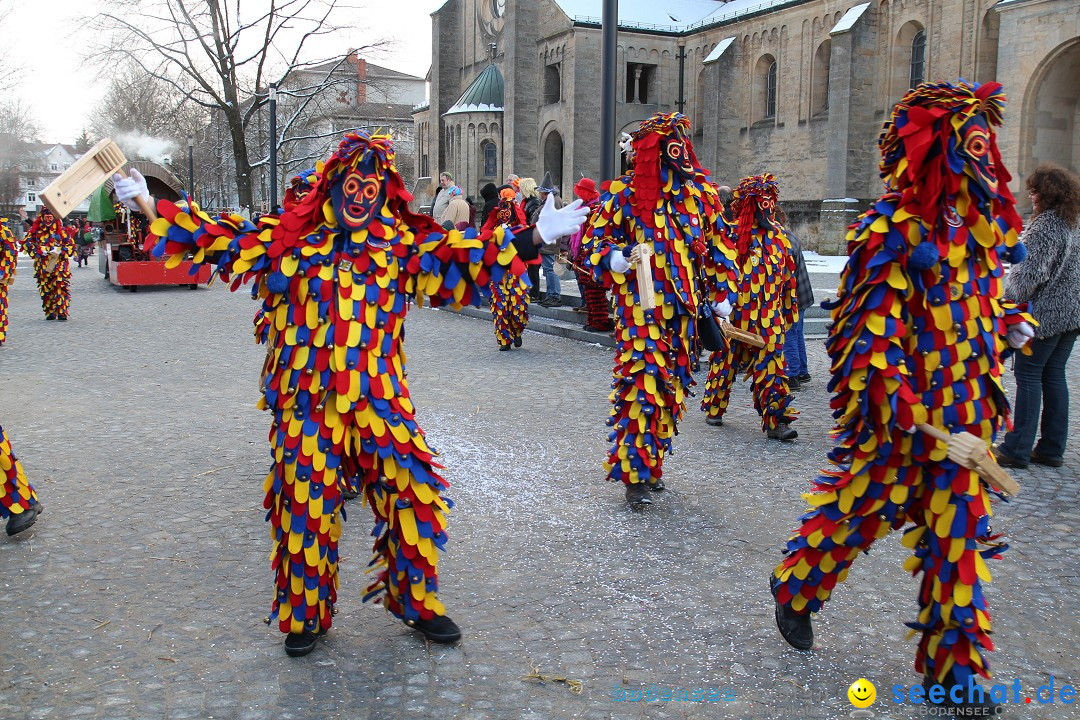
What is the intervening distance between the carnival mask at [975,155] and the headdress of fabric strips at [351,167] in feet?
6.40

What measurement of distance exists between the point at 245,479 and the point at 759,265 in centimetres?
415

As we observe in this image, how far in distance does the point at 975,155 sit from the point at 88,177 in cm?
321

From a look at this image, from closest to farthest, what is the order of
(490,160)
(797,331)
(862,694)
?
(862,694) < (797,331) < (490,160)

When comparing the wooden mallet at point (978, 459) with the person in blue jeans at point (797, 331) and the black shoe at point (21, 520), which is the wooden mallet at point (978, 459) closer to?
the black shoe at point (21, 520)

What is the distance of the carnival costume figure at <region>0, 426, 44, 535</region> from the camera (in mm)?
4852

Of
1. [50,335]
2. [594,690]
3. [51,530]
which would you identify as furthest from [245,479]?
[50,335]

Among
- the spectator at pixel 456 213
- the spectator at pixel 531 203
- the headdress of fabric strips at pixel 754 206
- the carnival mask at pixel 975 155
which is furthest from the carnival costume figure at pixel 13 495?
the spectator at pixel 531 203

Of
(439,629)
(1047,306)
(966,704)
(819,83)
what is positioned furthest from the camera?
(819,83)

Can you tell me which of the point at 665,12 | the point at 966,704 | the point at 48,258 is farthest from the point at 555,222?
the point at 665,12

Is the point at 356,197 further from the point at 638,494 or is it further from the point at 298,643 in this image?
the point at 638,494

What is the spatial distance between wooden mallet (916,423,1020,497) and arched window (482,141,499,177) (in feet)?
157

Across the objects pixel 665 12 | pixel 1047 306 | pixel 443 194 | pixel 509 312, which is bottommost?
pixel 509 312

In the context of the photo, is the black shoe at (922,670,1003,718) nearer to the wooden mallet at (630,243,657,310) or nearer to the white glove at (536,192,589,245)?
the white glove at (536,192,589,245)

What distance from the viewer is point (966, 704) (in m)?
3.11
